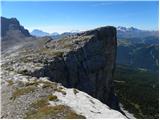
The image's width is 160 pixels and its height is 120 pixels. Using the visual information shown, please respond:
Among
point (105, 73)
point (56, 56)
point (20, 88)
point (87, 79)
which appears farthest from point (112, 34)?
point (20, 88)

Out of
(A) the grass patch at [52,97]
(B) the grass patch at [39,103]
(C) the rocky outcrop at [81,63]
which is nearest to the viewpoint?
(B) the grass patch at [39,103]

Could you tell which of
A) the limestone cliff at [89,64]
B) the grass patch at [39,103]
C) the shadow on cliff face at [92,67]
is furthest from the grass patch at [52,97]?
the limestone cliff at [89,64]

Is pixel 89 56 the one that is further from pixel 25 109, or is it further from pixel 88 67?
pixel 25 109

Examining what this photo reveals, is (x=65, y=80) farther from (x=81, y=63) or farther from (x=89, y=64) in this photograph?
(x=89, y=64)

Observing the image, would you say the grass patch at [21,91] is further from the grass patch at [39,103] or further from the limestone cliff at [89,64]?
the limestone cliff at [89,64]

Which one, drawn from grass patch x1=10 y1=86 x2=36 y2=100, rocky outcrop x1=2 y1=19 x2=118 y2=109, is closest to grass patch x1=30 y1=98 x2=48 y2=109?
grass patch x1=10 y1=86 x2=36 y2=100

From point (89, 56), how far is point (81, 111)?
76.9 metres

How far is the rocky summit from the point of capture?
39.6 m

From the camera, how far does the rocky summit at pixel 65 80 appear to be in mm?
39562

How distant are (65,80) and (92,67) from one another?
22469 millimetres

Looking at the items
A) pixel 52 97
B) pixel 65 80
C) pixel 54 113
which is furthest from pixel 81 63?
pixel 54 113

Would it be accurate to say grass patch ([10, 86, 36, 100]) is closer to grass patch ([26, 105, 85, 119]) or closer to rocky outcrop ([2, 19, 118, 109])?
grass patch ([26, 105, 85, 119])

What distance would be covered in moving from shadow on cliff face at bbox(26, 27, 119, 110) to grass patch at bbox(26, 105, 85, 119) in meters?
40.1

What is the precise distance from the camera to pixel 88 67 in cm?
11256
